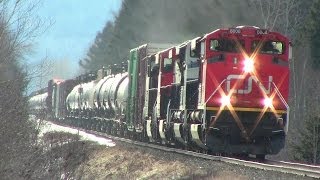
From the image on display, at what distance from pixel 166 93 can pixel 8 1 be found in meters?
6.64

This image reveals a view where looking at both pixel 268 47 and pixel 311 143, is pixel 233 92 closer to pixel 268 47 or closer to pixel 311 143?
pixel 268 47

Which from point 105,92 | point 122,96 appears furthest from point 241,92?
point 105,92

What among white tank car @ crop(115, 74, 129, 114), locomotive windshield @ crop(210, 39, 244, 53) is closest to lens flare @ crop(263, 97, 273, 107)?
locomotive windshield @ crop(210, 39, 244, 53)

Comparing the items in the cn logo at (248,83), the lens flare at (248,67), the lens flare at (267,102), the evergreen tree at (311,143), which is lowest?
the evergreen tree at (311,143)

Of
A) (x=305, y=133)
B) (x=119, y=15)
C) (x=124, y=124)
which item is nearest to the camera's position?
(x=305, y=133)

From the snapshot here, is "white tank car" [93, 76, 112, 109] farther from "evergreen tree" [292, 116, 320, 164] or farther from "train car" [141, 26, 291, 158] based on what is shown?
"train car" [141, 26, 291, 158]

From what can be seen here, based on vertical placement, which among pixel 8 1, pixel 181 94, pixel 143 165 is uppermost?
pixel 8 1

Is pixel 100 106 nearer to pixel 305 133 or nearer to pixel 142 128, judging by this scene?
pixel 142 128

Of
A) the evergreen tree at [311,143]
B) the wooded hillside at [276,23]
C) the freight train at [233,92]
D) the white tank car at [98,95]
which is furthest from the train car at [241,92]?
the white tank car at [98,95]

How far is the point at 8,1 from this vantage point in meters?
19.4

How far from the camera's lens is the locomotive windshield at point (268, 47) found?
1945 cm

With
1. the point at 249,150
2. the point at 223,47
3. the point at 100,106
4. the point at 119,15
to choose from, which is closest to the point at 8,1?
the point at 223,47

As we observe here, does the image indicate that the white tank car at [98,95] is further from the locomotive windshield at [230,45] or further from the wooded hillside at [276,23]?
the locomotive windshield at [230,45]

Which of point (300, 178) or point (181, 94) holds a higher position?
point (181, 94)
